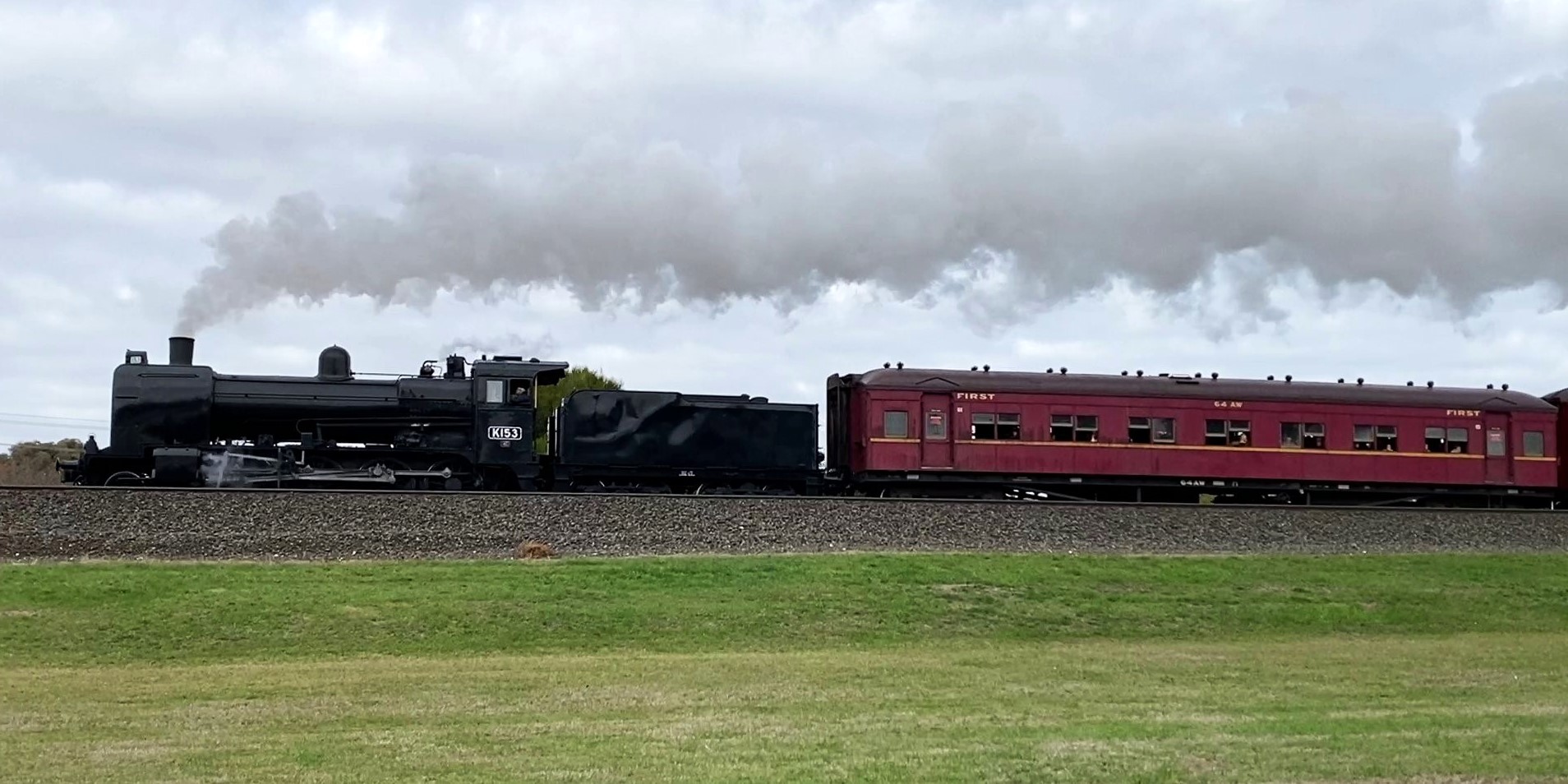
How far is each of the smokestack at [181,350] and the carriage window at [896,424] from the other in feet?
42.8

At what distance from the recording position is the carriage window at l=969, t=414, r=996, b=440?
28203 millimetres

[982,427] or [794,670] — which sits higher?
[982,427]

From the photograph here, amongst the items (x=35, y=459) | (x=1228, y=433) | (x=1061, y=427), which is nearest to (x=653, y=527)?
(x=1061, y=427)

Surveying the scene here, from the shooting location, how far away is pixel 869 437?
28.1 m

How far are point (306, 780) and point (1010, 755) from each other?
447 cm

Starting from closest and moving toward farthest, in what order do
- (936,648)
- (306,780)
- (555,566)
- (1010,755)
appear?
(306,780), (1010,755), (936,648), (555,566)

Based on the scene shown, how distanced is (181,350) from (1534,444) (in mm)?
27718

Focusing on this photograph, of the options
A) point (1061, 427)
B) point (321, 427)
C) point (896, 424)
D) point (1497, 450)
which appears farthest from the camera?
point (1497, 450)

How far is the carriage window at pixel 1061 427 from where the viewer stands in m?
28.5

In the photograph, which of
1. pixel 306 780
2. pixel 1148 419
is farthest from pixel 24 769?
pixel 1148 419

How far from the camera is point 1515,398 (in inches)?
1223

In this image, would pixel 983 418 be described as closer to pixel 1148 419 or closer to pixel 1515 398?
pixel 1148 419

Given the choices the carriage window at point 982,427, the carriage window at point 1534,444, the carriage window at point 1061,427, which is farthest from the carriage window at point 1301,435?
the carriage window at point 982,427

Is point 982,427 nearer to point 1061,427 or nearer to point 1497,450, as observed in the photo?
point 1061,427
